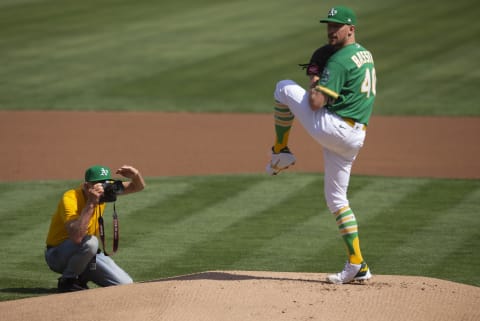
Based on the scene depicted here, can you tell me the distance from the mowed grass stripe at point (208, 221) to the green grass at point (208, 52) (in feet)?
18.4

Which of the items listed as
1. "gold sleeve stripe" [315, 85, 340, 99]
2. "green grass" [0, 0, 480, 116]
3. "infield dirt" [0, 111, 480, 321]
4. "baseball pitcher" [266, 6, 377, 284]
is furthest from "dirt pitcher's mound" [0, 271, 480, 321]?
"green grass" [0, 0, 480, 116]

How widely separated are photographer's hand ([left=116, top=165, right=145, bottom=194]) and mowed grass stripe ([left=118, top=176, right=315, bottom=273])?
1.11m

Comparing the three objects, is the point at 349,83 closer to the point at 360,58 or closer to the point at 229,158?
the point at 360,58

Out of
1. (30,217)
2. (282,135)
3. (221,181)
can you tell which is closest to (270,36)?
(221,181)

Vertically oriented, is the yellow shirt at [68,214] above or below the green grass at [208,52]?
above

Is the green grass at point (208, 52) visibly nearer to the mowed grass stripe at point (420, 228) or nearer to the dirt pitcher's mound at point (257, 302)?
the mowed grass stripe at point (420, 228)

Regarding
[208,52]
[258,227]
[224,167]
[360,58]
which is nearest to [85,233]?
[360,58]

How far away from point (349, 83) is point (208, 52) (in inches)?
603

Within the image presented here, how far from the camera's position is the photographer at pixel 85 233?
27.2 feet

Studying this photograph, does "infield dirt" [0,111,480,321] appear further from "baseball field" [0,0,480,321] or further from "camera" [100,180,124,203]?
"camera" [100,180,124,203]

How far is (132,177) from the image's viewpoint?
850 cm

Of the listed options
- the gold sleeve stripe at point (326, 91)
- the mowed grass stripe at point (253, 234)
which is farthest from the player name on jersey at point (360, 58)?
the mowed grass stripe at point (253, 234)

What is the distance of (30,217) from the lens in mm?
11195

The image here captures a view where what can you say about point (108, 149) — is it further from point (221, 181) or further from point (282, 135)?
point (282, 135)
